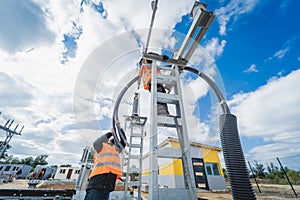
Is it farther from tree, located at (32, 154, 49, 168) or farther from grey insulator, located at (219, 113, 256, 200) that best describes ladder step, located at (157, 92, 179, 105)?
tree, located at (32, 154, 49, 168)

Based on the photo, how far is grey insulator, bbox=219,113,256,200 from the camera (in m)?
1.56

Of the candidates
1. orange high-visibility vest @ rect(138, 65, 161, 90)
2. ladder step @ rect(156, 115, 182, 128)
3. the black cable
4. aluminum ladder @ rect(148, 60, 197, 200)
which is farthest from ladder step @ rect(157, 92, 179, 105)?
the black cable

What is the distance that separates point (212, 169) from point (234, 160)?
36.9 feet

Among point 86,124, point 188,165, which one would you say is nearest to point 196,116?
point 188,165

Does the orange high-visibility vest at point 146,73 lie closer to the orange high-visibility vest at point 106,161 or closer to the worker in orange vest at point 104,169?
the worker in orange vest at point 104,169

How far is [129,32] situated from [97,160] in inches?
93.1

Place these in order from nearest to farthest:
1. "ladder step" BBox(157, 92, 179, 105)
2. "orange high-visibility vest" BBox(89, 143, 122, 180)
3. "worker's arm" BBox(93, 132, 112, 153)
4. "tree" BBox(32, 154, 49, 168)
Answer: "ladder step" BBox(157, 92, 179, 105), "worker's arm" BBox(93, 132, 112, 153), "orange high-visibility vest" BBox(89, 143, 122, 180), "tree" BBox(32, 154, 49, 168)

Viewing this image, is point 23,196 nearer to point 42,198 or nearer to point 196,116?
point 42,198

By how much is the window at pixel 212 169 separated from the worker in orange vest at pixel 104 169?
34.4ft

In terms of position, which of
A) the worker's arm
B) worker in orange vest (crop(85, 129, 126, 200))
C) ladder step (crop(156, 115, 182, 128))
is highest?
ladder step (crop(156, 115, 182, 128))

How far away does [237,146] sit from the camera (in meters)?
1.75

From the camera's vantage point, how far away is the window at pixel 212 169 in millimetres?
10752

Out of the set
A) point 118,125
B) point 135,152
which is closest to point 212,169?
point 135,152

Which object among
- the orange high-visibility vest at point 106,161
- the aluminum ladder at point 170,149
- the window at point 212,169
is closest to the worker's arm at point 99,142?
the orange high-visibility vest at point 106,161
